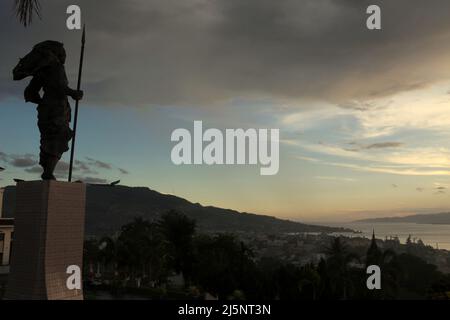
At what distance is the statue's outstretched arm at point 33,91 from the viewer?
52.2 ft

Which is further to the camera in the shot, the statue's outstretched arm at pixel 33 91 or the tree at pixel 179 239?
the tree at pixel 179 239

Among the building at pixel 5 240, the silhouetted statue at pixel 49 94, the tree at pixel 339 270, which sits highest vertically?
the silhouetted statue at pixel 49 94

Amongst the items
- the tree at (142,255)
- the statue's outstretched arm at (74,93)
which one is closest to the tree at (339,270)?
the tree at (142,255)

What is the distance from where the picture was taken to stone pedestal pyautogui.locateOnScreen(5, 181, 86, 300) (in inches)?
557

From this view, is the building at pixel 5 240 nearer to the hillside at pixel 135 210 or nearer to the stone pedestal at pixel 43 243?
the stone pedestal at pixel 43 243

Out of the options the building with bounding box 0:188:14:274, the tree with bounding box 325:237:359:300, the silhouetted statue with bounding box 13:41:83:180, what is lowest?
the tree with bounding box 325:237:359:300

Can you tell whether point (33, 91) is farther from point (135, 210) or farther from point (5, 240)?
point (135, 210)

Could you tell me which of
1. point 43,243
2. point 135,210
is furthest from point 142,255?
point 135,210

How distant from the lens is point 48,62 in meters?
15.5

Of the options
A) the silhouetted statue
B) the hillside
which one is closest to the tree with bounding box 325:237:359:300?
the silhouetted statue

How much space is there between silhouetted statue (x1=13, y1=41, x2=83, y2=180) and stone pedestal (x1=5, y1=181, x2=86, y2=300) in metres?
0.95

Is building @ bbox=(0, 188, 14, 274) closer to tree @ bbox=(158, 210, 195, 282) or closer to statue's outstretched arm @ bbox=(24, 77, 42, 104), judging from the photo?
tree @ bbox=(158, 210, 195, 282)

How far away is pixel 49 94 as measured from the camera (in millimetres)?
15852
